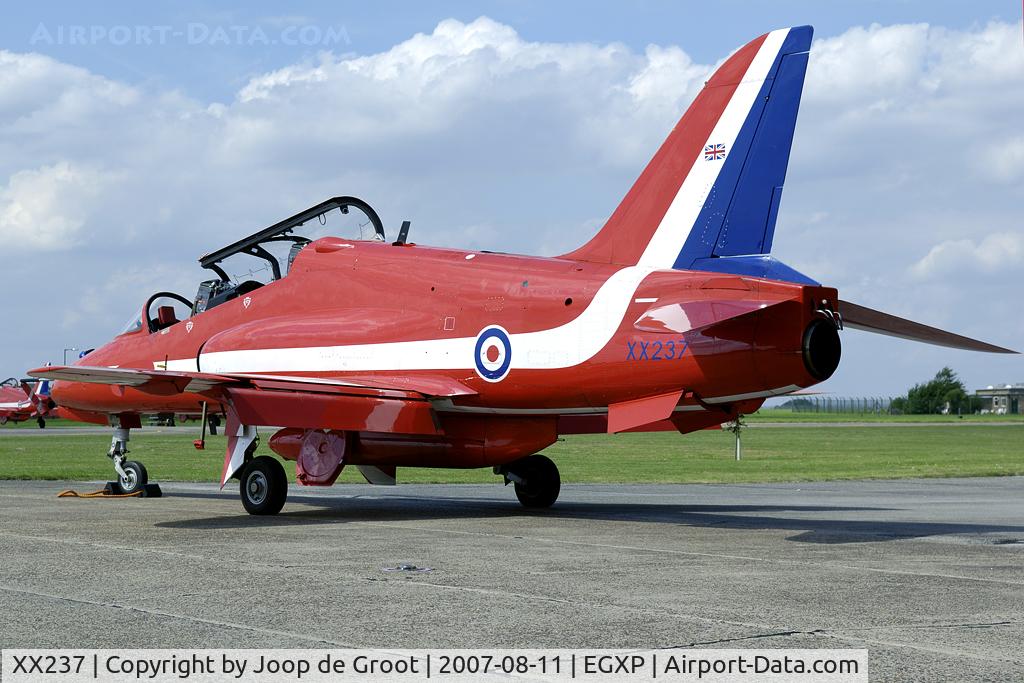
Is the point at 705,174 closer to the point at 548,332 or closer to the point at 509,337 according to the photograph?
the point at 548,332

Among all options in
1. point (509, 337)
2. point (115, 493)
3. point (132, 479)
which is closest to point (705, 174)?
point (509, 337)

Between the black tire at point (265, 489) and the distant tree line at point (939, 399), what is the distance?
564ft

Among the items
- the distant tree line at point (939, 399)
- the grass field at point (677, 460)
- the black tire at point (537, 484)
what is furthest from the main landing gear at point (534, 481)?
the distant tree line at point (939, 399)

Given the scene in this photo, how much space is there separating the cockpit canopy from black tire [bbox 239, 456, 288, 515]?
362 cm

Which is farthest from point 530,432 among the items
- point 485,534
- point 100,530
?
point 100,530

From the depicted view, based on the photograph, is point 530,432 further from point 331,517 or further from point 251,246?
point 251,246

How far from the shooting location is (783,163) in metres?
14.3

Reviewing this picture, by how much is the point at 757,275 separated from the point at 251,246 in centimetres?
872

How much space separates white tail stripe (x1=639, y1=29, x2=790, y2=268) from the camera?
14.5m

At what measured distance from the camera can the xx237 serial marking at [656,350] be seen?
1345 centimetres

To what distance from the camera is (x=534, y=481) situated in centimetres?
1814

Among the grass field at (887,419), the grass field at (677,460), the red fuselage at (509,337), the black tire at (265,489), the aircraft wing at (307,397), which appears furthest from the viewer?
the grass field at (887,419)

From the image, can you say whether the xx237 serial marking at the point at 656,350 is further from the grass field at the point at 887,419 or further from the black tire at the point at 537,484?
the grass field at the point at 887,419

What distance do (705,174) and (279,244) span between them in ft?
24.1
